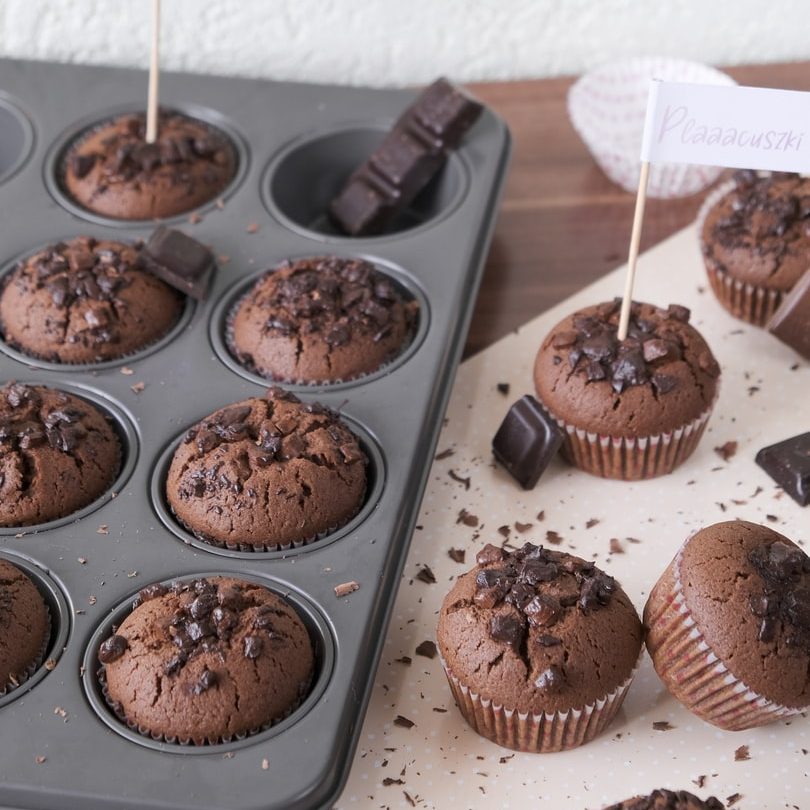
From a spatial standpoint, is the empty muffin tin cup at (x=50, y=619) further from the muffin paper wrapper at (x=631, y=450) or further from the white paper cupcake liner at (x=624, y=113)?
the white paper cupcake liner at (x=624, y=113)

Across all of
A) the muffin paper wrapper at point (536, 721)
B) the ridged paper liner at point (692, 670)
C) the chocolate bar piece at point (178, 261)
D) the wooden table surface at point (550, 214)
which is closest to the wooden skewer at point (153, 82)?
the chocolate bar piece at point (178, 261)

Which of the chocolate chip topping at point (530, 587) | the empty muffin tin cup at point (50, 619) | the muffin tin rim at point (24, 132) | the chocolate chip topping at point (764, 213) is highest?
the chocolate chip topping at point (764, 213)

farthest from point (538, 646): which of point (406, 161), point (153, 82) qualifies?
point (153, 82)

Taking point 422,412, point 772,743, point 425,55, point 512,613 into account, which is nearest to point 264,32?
point 425,55

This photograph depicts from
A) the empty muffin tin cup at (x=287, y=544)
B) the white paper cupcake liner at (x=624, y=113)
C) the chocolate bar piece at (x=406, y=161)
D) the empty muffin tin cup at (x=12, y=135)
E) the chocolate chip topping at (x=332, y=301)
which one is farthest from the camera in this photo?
the white paper cupcake liner at (x=624, y=113)

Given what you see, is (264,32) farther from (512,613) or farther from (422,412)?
(512,613)
